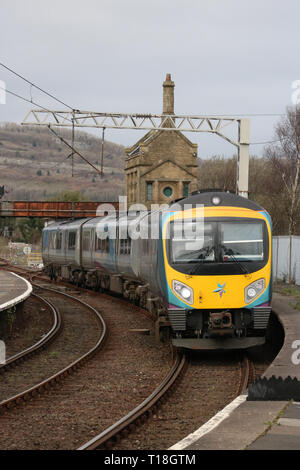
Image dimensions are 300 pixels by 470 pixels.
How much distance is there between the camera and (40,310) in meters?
23.7

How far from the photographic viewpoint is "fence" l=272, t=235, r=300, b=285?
1136 inches

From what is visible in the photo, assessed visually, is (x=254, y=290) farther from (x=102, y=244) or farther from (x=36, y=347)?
(x=102, y=244)

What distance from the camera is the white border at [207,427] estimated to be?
269 inches

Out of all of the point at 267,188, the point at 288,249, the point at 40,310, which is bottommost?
the point at 40,310

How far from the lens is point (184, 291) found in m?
12.9

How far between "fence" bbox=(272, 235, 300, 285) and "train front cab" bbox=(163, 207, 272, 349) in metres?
14.9

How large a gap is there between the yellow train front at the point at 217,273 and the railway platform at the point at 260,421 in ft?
7.27

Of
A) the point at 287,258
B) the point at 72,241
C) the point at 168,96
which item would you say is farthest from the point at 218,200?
the point at 168,96

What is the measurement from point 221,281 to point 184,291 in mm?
670

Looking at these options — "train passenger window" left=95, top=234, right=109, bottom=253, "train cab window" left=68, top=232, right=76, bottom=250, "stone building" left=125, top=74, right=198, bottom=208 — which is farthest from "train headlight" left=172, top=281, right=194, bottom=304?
"stone building" left=125, top=74, right=198, bottom=208

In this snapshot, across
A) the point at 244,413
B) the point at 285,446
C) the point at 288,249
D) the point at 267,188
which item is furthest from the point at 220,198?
the point at 267,188

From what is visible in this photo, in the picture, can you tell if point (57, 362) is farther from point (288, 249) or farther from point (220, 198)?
point (288, 249)

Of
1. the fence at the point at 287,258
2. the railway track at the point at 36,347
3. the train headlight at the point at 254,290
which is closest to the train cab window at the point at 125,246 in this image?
the railway track at the point at 36,347
